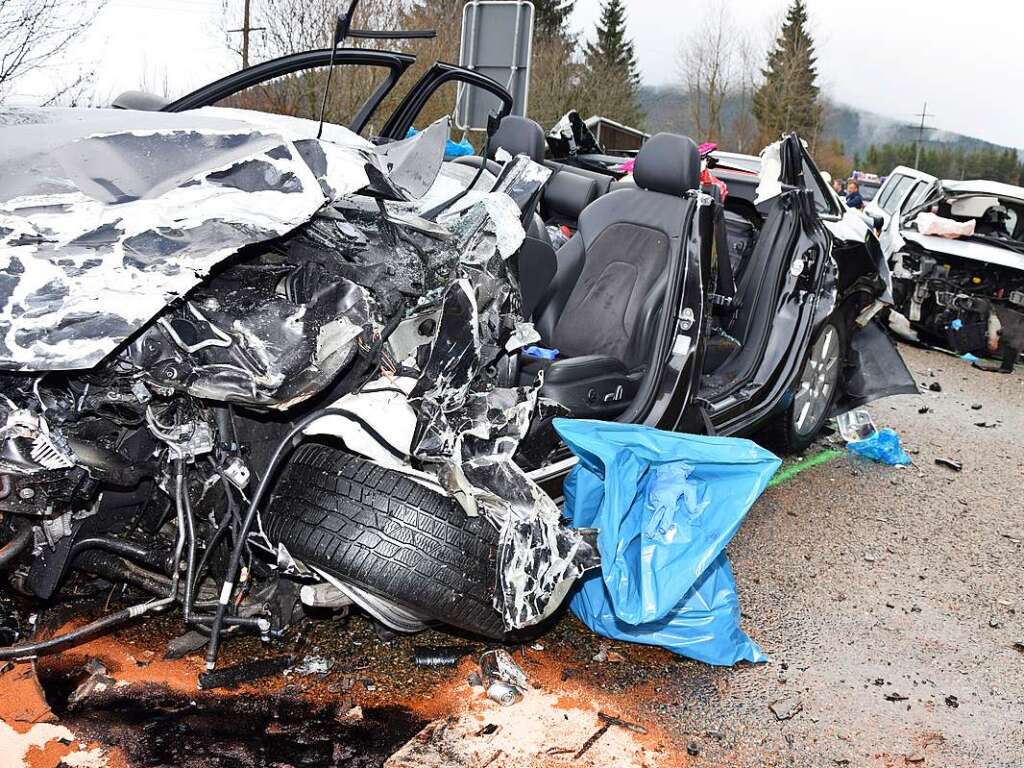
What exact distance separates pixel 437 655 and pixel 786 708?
1080 millimetres

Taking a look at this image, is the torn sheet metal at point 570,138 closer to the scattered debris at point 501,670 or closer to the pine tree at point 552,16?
the scattered debris at point 501,670

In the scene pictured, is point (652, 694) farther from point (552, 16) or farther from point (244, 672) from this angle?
point (552, 16)

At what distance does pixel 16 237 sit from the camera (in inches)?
81.5

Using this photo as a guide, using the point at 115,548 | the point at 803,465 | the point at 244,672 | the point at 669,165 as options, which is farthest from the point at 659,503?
the point at 803,465

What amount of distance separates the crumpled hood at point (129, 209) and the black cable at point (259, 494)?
495mm

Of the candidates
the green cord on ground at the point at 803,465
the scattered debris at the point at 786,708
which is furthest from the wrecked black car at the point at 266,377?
the green cord on ground at the point at 803,465

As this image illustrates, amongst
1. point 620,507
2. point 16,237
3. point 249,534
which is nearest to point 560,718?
point 620,507

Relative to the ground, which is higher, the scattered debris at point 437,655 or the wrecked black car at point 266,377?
the wrecked black car at point 266,377

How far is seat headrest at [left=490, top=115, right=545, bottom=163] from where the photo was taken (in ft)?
13.4

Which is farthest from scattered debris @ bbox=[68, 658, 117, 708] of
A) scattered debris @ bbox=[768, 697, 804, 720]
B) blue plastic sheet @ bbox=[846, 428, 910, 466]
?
blue plastic sheet @ bbox=[846, 428, 910, 466]

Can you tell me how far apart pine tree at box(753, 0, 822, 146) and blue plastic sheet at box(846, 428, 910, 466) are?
3284 centimetres

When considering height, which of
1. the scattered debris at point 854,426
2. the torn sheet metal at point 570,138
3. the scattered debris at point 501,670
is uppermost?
the torn sheet metal at point 570,138

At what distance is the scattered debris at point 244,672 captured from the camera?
2675 millimetres

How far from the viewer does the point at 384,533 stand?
7.76 feet
